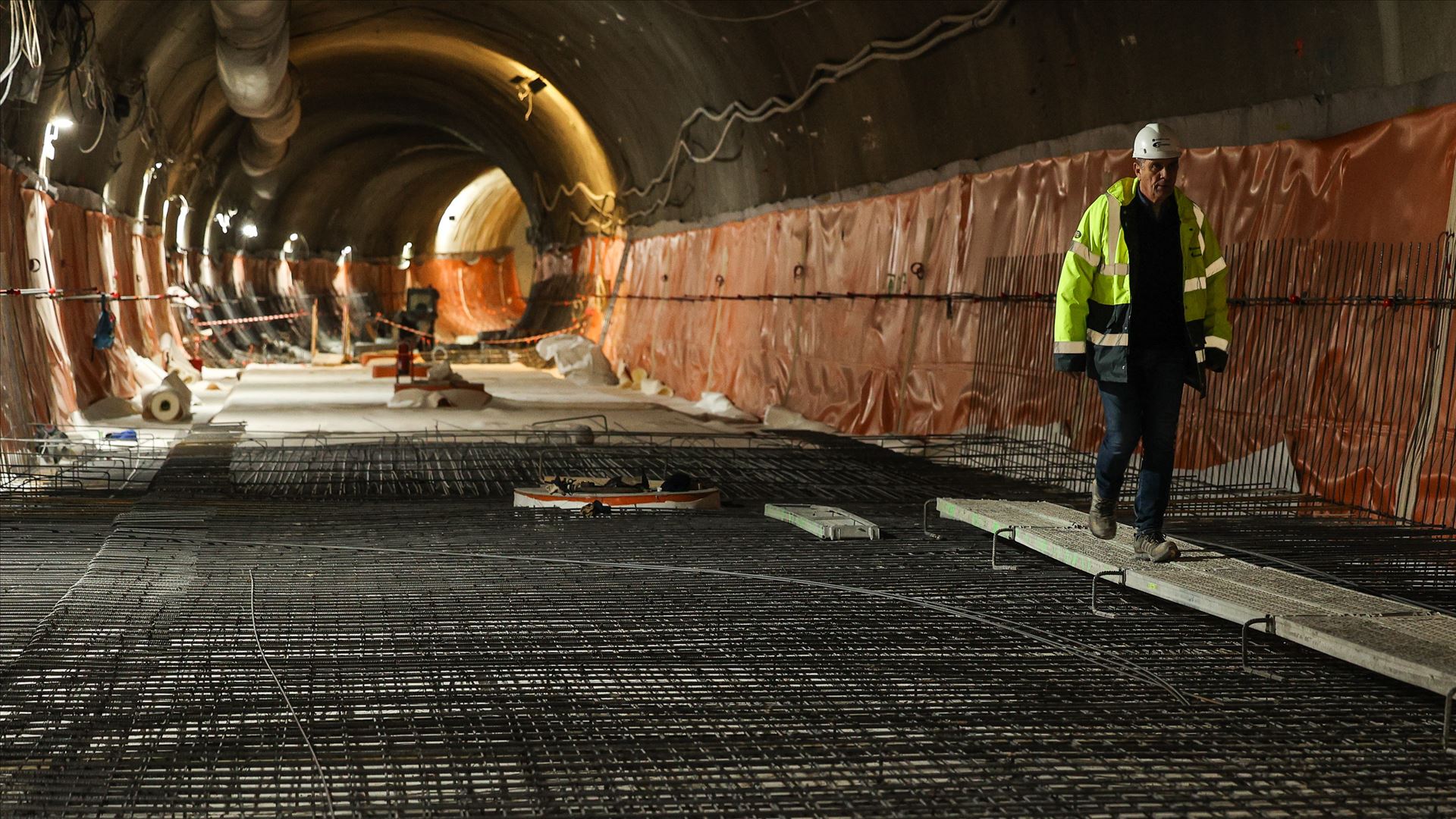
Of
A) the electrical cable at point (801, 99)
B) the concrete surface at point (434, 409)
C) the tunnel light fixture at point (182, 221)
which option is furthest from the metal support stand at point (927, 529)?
the tunnel light fixture at point (182, 221)

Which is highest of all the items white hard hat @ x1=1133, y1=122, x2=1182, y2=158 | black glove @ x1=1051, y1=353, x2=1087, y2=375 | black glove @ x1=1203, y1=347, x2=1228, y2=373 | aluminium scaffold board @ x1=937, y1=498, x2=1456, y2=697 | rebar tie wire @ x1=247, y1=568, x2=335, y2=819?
white hard hat @ x1=1133, y1=122, x2=1182, y2=158

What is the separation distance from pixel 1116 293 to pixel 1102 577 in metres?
1.02

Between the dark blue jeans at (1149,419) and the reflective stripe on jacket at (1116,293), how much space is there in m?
0.08

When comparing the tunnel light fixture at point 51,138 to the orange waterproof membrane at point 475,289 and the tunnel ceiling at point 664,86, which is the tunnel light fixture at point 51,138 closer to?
the tunnel ceiling at point 664,86

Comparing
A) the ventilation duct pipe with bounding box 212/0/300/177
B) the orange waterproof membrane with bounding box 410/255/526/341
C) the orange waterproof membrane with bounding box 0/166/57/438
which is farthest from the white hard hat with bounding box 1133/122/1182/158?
the orange waterproof membrane with bounding box 410/255/526/341

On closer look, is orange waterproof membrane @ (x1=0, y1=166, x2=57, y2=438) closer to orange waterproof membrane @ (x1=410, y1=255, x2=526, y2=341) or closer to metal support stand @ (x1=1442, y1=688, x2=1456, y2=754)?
metal support stand @ (x1=1442, y1=688, x2=1456, y2=754)

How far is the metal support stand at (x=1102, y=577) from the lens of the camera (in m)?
4.77

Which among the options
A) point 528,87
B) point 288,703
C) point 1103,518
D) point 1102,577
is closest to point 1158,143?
point 1103,518

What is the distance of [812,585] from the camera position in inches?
208

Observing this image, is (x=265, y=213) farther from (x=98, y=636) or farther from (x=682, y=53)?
(x=98, y=636)

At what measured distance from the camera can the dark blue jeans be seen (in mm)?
5129

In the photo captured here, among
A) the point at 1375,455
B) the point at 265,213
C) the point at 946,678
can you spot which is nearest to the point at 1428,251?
the point at 1375,455

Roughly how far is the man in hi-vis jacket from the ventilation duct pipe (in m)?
11.4

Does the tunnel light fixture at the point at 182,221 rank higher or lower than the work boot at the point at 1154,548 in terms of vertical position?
higher
